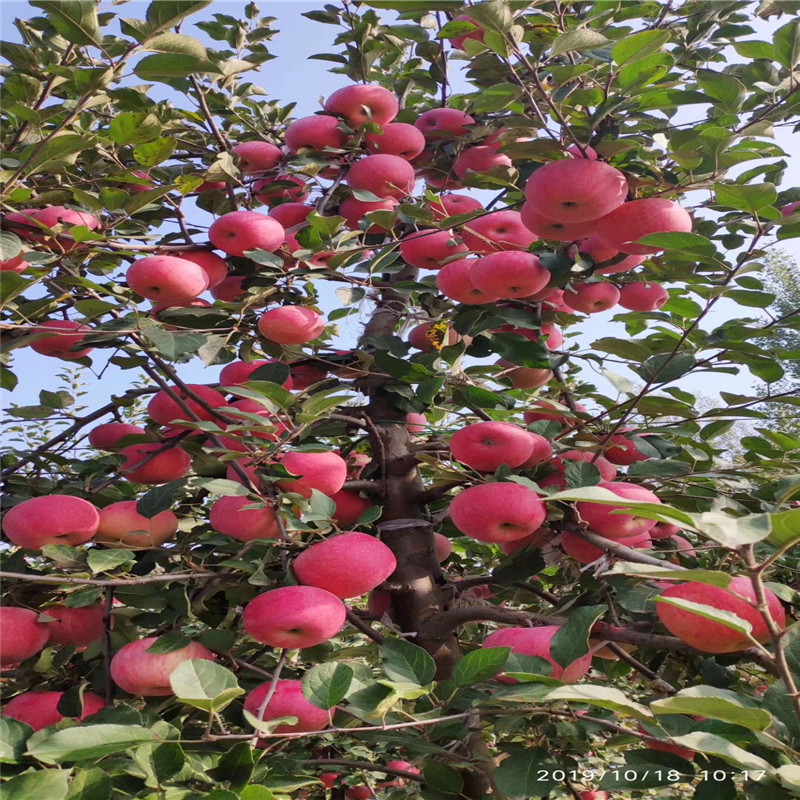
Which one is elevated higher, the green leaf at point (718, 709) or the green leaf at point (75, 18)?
A: the green leaf at point (75, 18)

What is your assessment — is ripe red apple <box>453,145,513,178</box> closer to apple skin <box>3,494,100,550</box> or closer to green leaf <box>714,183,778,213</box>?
green leaf <box>714,183,778,213</box>

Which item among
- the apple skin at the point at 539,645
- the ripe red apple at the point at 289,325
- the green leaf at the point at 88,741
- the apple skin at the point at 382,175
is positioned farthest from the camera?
the apple skin at the point at 382,175

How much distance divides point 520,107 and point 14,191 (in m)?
0.96

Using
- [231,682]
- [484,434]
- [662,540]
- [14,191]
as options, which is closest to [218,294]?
[14,191]

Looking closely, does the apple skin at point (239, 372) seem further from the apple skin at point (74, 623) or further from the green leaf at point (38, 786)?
the green leaf at point (38, 786)

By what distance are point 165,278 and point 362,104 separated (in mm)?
824

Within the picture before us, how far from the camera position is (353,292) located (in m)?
1.57

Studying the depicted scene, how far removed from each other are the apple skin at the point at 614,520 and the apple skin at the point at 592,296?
1.95 feet

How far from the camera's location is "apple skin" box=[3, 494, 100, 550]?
1.27 meters

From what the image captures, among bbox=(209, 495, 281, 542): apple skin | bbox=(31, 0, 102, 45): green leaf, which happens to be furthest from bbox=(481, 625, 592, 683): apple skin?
bbox=(31, 0, 102, 45): green leaf

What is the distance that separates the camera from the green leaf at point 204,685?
2.67 ft

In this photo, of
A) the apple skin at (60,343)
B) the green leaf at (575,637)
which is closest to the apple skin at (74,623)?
the apple skin at (60,343)

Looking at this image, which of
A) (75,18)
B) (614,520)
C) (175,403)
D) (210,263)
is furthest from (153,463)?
(614,520)

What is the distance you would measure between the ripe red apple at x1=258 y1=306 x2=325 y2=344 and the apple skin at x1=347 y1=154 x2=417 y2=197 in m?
0.43
